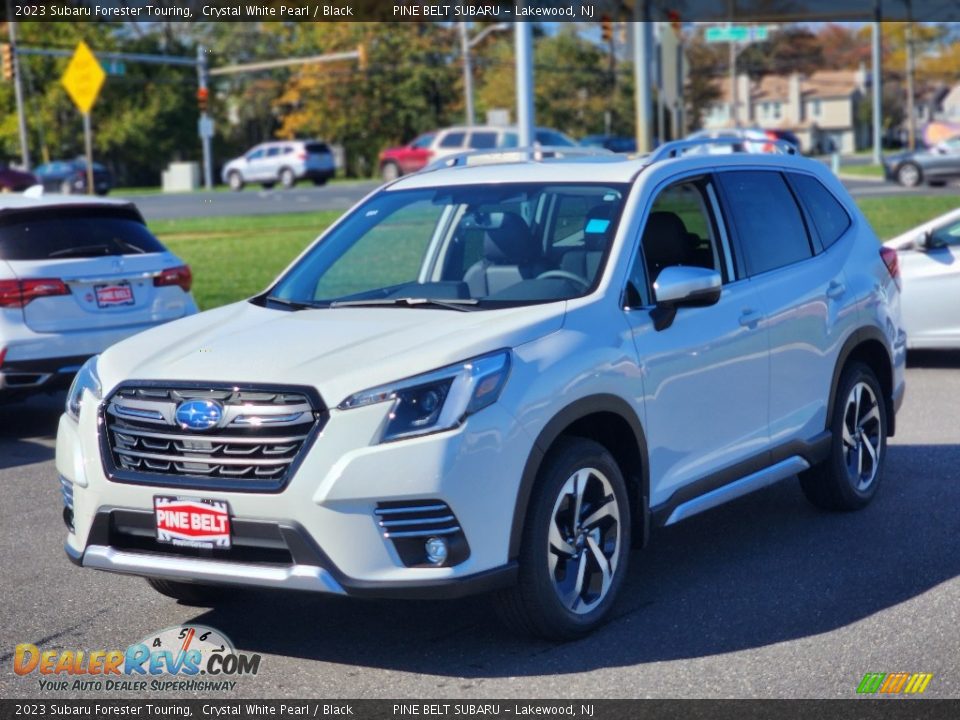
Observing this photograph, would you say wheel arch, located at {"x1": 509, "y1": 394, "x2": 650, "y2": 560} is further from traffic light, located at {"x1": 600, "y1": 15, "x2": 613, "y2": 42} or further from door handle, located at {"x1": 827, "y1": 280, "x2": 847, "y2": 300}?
traffic light, located at {"x1": 600, "y1": 15, "x2": 613, "y2": 42}

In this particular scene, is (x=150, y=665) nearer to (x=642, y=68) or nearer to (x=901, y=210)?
(x=642, y=68)

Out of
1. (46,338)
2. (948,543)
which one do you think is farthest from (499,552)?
(46,338)

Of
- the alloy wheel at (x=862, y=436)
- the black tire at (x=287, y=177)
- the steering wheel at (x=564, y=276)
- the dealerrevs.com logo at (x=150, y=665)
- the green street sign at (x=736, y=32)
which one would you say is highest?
the green street sign at (x=736, y=32)

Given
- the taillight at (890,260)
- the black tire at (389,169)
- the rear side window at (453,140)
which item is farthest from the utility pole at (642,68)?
the black tire at (389,169)

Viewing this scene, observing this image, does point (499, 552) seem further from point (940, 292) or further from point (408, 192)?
point (940, 292)

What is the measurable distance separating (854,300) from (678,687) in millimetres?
3013

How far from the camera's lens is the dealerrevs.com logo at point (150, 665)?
5.14 metres

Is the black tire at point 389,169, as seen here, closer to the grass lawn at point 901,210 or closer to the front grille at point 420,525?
the grass lawn at point 901,210

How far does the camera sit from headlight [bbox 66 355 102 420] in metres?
5.46

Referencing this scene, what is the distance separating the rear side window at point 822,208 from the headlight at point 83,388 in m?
3.61

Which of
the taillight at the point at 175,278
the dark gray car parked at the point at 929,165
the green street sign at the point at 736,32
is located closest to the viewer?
the taillight at the point at 175,278

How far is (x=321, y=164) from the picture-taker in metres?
56.2

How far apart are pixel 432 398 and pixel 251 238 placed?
885 inches

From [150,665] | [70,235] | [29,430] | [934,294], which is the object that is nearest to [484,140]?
[934,294]
